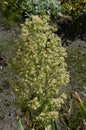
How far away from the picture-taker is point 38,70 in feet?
12.1

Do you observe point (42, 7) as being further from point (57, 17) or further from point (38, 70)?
point (38, 70)

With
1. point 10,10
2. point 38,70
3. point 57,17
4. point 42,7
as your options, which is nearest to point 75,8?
point 57,17

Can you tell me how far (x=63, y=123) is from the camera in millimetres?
5477

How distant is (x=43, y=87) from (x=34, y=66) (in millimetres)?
→ 164

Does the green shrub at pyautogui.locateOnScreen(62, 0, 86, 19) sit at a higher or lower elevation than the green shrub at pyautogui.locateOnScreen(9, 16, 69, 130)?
lower

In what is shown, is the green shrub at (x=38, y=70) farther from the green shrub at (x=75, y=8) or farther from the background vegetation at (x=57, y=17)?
the green shrub at (x=75, y=8)

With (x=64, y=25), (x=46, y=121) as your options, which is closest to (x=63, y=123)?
(x=46, y=121)

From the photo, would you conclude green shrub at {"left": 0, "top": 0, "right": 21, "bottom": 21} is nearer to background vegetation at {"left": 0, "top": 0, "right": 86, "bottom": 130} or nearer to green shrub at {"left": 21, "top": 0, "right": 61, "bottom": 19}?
background vegetation at {"left": 0, "top": 0, "right": 86, "bottom": 130}

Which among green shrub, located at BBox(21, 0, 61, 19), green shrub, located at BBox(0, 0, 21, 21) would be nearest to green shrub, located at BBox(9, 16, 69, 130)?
green shrub, located at BBox(0, 0, 21, 21)

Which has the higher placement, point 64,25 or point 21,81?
point 21,81

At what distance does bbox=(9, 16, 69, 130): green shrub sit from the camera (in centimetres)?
362

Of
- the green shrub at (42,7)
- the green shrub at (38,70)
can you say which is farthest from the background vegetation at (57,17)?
the green shrub at (38,70)

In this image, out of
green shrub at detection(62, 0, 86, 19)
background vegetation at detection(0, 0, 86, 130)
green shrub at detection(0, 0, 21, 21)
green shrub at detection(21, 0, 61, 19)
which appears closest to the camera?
background vegetation at detection(0, 0, 86, 130)

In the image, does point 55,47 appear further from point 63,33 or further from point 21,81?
point 63,33
